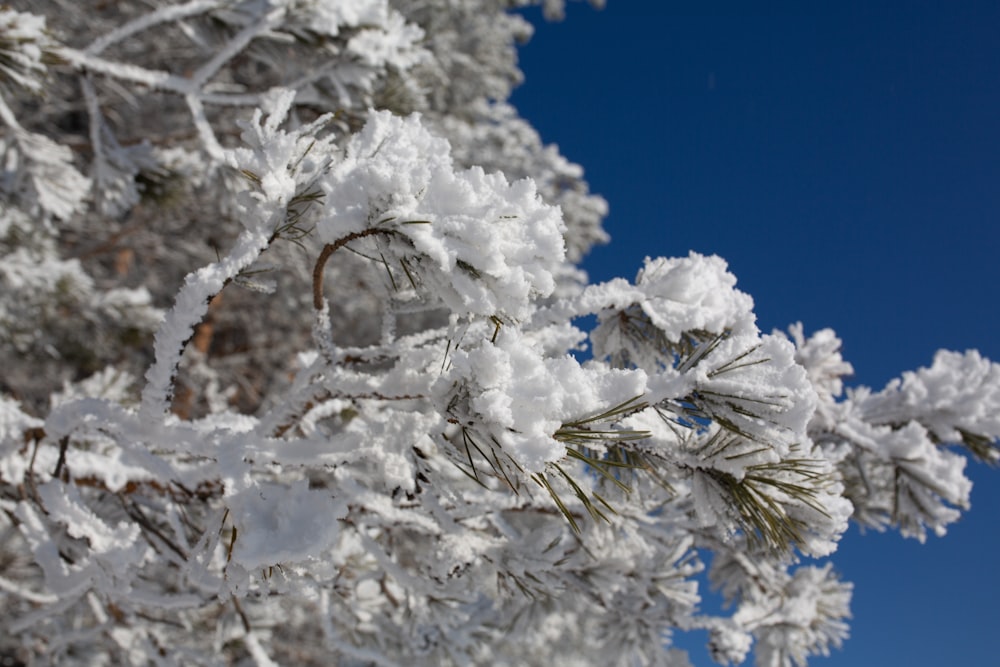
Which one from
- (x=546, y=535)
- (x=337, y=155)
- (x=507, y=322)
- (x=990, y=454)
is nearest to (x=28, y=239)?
(x=337, y=155)

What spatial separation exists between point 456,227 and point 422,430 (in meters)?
0.66

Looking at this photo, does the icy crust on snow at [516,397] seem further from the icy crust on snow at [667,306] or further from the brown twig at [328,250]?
the icy crust on snow at [667,306]

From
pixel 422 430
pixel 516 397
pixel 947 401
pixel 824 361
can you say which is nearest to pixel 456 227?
pixel 516 397

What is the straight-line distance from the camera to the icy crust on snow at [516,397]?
4.35ft

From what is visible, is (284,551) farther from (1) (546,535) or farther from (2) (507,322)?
(1) (546,535)

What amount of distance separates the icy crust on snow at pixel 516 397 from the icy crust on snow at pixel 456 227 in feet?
0.43

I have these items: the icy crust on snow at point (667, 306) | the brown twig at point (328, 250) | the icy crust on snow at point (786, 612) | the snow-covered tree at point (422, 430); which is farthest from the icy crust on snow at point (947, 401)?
the brown twig at point (328, 250)

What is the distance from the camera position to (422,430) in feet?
6.04

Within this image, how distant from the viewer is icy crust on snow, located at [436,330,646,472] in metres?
1.33

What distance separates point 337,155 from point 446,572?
5.08 feet

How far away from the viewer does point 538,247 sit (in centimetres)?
146

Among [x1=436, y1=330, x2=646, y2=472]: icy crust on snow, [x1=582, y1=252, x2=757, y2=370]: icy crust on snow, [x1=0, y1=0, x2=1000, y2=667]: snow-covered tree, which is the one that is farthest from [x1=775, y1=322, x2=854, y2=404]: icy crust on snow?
[x1=436, y1=330, x2=646, y2=472]: icy crust on snow

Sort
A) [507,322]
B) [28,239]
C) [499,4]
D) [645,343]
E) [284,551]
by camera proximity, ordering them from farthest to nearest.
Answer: [499,4] → [28,239] → [645,343] → [507,322] → [284,551]

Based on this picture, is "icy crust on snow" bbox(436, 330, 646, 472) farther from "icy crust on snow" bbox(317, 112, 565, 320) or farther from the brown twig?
the brown twig
